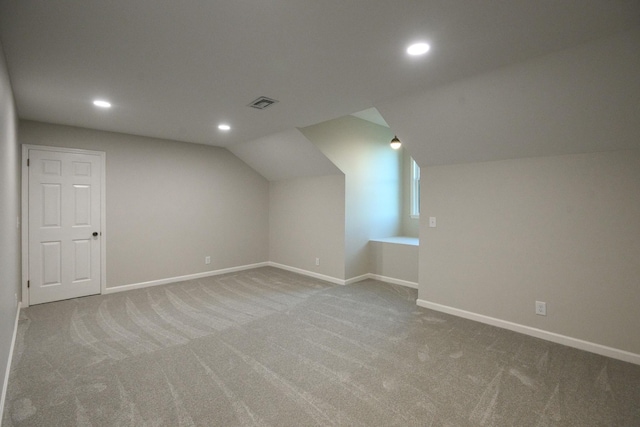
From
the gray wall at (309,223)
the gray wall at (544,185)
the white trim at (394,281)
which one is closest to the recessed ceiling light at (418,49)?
the gray wall at (544,185)

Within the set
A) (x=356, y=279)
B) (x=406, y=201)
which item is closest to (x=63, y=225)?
(x=356, y=279)

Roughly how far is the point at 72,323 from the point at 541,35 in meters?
4.98

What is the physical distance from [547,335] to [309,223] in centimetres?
366

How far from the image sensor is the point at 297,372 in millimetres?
2395

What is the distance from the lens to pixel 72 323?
11.0 ft

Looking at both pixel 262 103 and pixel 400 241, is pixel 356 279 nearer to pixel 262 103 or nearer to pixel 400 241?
pixel 400 241

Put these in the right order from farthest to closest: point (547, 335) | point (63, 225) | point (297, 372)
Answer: point (63, 225)
point (547, 335)
point (297, 372)

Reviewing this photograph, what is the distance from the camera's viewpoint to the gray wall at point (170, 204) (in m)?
4.46

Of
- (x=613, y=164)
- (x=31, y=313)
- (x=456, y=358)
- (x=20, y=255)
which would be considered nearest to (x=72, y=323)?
(x=31, y=313)

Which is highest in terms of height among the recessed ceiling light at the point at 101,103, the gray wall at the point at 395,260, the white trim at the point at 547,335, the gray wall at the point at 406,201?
the recessed ceiling light at the point at 101,103

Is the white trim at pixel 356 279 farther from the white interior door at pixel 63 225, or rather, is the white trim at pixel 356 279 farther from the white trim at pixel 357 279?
the white interior door at pixel 63 225

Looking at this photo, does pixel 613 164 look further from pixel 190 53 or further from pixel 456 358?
pixel 190 53

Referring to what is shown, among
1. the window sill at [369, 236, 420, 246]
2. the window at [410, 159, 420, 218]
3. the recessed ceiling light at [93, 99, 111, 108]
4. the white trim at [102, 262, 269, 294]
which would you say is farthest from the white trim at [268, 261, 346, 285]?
the recessed ceiling light at [93, 99, 111, 108]

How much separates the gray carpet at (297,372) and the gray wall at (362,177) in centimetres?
151
